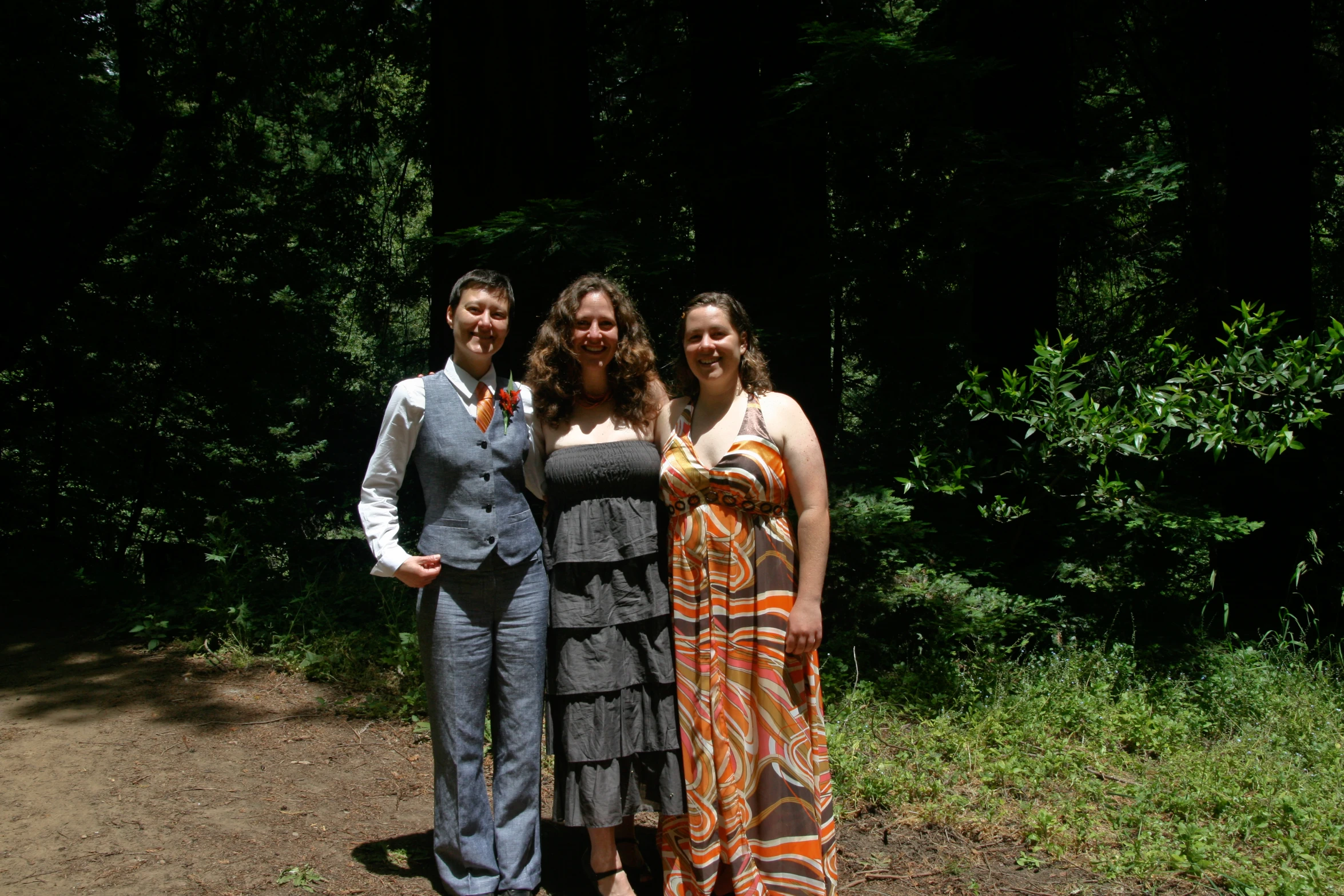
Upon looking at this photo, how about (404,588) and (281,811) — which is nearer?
(281,811)

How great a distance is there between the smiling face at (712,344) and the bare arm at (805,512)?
0.65ft

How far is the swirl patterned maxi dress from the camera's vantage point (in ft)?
9.77

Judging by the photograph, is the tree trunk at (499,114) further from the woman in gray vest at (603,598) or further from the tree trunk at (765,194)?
the woman in gray vest at (603,598)

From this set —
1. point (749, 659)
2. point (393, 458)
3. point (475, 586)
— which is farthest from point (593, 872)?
point (393, 458)

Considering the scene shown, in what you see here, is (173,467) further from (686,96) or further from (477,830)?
(477,830)

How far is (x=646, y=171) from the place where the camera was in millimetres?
6191

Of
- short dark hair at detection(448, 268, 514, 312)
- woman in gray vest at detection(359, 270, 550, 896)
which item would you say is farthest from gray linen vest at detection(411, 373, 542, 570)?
short dark hair at detection(448, 268, 514, 312)

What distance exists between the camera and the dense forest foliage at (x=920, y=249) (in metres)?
4.93

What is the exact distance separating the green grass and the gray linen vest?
6.57 ft

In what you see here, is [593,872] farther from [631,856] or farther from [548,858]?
[548,858]

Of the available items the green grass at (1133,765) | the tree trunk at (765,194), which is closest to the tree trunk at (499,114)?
the tree trunk at (765,194)

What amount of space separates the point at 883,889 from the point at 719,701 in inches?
40.3

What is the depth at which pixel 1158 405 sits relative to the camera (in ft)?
15.3

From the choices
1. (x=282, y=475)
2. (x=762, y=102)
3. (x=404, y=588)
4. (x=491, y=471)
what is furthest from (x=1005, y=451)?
(x=282, y=475)
